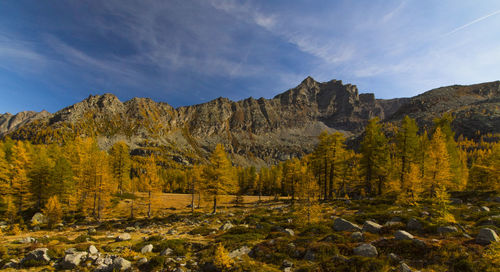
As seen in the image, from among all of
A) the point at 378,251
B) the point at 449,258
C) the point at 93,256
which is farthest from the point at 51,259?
the point at 449,258

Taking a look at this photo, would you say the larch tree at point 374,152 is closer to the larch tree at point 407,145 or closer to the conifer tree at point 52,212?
the larch tree at point 407,145

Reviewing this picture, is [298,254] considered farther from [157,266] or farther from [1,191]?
[1,191]

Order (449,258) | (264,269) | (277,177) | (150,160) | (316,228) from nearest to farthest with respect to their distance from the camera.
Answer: (449,258), (264,269), (316,228), (150,160), (277,177)

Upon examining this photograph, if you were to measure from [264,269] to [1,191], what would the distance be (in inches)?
1642

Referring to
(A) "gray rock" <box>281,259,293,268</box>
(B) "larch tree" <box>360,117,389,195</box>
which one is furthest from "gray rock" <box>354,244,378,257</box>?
(B) "larch tree" <box>360,117,389,195</box>

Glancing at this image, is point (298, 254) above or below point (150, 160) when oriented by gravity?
below

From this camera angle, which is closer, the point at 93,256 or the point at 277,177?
the point at 93,256

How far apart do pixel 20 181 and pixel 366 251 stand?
1713 inches

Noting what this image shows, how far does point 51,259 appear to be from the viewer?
11.4m

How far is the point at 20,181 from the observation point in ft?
94.8

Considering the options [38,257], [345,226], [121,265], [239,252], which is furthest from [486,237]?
[38,257]

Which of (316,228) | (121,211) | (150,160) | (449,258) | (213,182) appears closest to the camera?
(449,258)

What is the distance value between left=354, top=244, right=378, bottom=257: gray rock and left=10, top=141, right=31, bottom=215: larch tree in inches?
1669

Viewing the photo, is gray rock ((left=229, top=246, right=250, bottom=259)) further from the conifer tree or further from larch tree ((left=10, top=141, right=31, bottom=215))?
larch tree ((left=10, top=141, right=31, bottom=215))
